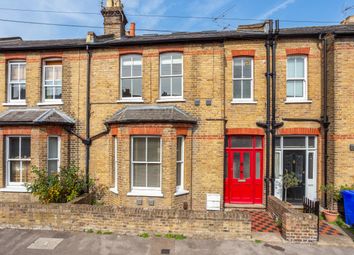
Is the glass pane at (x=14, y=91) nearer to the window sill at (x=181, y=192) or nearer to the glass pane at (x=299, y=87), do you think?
the window sill at (x=181, y=192)

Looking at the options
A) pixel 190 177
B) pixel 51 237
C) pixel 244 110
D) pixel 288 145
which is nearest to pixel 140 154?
pixel 190 177

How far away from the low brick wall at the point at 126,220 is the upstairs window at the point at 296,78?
5.71 metres

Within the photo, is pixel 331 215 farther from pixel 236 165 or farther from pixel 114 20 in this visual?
pixel 114 20

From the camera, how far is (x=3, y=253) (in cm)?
561

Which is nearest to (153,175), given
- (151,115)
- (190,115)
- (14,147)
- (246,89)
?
(151,115)

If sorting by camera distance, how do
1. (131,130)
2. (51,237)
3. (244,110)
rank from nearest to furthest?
1. (51,237)
2. (131,130)
3. (244,110)

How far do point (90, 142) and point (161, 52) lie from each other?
4.76m

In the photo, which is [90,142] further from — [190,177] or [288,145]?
[288,145]

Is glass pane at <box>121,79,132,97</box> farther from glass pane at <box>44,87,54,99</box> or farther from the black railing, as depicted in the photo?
the black railing

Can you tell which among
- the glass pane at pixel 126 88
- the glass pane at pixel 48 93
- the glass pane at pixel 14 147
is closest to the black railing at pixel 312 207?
the glass pane at pixel 126 88

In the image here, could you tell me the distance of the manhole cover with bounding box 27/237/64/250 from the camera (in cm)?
587

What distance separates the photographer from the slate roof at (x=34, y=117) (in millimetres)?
8938

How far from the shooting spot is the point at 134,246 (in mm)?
5949

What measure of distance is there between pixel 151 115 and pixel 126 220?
375 centimetres
